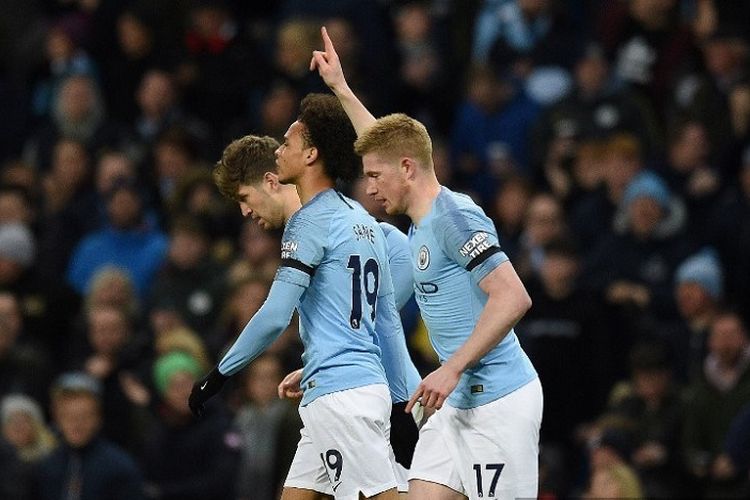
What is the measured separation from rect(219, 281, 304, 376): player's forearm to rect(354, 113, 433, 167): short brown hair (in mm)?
687

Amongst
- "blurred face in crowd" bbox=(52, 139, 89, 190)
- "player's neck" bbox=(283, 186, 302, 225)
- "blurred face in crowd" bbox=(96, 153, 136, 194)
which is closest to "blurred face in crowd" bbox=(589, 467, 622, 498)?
"player's neck" bbox=(283, 186, 302, 225)

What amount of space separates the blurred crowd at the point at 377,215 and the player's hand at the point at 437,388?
3.72 meters

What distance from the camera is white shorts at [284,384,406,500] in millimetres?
7426

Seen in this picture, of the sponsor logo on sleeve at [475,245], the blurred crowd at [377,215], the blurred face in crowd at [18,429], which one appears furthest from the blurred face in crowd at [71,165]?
the sponsor logo on sleeve at [475,245]

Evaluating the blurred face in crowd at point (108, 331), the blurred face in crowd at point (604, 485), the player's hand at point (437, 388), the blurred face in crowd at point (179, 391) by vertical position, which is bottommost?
the blurred face in crowd at point (604, 485)

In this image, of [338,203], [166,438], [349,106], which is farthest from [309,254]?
[166,438]

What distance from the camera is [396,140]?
764 cm

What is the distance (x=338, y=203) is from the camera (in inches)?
300

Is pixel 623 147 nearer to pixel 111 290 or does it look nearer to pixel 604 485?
pixel 604 485

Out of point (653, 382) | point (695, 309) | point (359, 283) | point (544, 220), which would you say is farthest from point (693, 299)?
point (359, 283)

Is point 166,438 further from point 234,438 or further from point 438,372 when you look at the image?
point 438,372

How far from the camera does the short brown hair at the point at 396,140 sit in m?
7.58

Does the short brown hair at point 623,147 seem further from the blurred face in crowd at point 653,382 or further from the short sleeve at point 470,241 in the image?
the short sleeve at point 470,241

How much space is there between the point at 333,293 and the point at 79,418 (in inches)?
177
